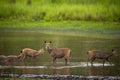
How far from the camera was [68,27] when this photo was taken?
31.4ft

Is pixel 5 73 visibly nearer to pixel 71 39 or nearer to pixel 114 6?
pixel 71 39

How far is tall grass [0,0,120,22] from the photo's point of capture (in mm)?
9430

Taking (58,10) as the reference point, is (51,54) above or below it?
below

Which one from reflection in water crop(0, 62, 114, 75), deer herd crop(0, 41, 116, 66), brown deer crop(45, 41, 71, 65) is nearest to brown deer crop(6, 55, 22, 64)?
deer herd crop(0, 41, 116, 66)

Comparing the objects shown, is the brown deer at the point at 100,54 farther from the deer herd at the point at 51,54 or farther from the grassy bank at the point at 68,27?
the grassy bank at the point at 68,27

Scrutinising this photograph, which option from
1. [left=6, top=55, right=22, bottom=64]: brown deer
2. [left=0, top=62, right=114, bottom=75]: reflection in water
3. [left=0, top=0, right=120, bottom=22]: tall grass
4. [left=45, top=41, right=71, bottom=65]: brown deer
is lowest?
[left=0, top=62, right=114, bottom=75]: reflection in water

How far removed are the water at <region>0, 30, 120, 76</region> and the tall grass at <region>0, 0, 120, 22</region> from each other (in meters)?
0.34

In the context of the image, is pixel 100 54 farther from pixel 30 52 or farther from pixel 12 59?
pixel 12 59

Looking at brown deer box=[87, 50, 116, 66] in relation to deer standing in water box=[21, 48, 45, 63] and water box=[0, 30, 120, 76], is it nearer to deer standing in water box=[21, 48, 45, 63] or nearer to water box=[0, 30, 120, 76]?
water box=[0, 30, 120, 76]

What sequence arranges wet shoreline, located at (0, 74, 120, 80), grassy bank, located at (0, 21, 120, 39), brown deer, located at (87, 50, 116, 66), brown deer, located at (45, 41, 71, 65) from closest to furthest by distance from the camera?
wet shoreline, located at (0, 74, 120, 80) < brown deer, located at (87, 50, 116, 66) < brown deer, located at (45, 41, 71, 65) < grassy bank, located at (0, 21, 120, 39)

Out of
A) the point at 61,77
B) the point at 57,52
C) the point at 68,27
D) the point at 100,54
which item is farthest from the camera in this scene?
the point at 68,27

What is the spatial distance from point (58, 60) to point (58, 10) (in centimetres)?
95

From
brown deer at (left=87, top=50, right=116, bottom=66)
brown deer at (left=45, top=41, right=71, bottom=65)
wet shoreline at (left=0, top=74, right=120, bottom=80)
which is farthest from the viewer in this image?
brown deer at (left=45, top=41, right=71, bottom=65)

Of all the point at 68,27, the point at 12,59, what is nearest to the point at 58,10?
the point at 68,27
